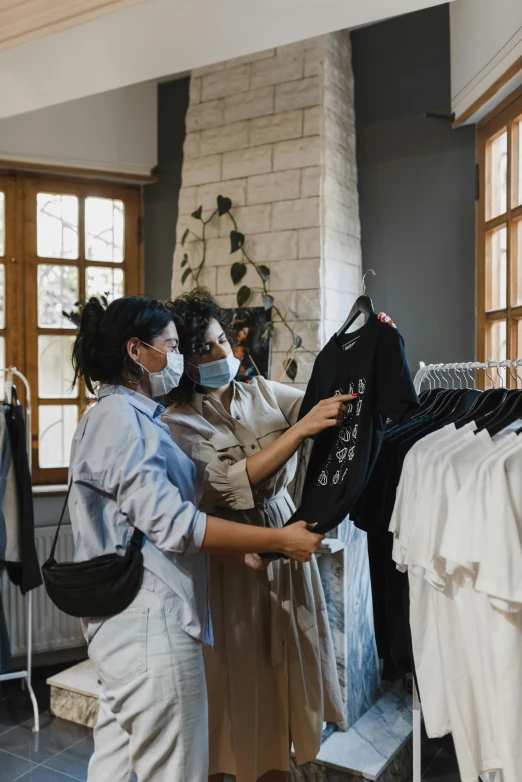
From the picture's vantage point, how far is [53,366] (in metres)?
3.91

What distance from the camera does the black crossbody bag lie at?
4.52ft

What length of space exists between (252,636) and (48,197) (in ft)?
9.83

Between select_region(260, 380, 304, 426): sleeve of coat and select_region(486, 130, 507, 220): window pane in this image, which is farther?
select_region(486, 130, 507, 220): window pane

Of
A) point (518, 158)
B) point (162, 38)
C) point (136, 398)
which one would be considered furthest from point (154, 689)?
point (518, 158)

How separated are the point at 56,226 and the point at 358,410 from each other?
297cm

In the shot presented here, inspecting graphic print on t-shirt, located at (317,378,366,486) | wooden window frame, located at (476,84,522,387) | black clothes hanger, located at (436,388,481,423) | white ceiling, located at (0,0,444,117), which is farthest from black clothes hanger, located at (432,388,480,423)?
wooden window frame, located at (476,84,522,387)

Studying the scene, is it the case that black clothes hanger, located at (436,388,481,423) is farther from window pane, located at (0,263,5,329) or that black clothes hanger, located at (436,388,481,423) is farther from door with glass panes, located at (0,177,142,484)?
window pane, located at (0,263,5,329)

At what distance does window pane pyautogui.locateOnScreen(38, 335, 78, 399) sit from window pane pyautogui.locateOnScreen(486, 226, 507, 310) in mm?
2292

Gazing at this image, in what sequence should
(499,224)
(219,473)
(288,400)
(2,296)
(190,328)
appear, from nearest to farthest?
(219,473) → (190,328) → (288,400) → (499,224) → (2,296)

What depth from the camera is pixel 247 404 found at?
75.8 inches

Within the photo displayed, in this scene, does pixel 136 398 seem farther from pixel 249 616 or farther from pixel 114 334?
pixel 249 616

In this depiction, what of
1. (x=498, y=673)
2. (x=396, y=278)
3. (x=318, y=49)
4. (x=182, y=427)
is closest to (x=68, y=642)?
(x=182, y=427)

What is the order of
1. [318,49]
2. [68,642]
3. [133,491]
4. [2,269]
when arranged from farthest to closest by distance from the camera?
[2,269], [68,642], [318,49], [133,491]

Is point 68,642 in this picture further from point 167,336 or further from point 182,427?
point 167,336
